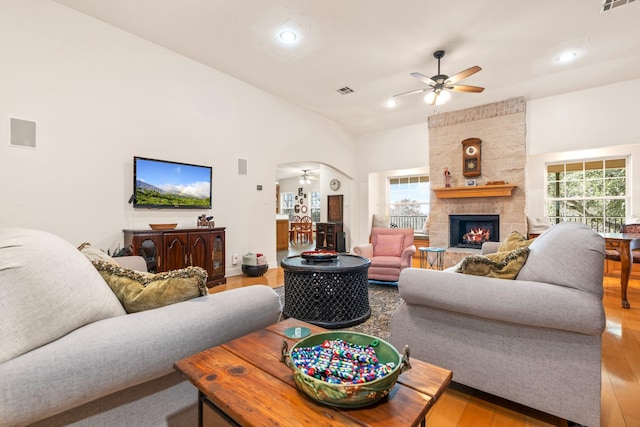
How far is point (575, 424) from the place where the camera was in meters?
1.40

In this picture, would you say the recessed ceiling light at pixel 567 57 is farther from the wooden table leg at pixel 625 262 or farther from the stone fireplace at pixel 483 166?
the wooden table leg at pixel 625 262

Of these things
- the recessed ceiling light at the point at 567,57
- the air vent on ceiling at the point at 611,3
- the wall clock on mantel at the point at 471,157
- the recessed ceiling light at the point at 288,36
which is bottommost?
the wall clock on mantel at the point at 471,157

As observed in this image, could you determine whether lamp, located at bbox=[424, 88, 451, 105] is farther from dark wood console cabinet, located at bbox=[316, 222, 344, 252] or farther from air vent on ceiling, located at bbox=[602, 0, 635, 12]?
dark wood console cabinet, located at bbox=[316, 222, 344, 252]

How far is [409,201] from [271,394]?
7.54 m

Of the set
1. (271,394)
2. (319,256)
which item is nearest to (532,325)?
(271,394)

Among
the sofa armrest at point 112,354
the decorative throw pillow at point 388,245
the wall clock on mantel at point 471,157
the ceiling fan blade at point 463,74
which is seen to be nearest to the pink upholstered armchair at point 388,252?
the decorative throw pillow at point 388,245

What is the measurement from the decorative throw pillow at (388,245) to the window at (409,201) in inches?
138

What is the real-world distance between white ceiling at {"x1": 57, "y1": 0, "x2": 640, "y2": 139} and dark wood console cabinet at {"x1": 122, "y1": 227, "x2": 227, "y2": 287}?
245cm

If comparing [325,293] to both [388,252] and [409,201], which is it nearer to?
[388,252]

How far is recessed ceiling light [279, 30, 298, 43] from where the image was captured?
3.49 meters

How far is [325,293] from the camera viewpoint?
254cm

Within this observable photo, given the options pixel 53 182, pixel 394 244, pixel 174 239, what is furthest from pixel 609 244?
pixel 53 182

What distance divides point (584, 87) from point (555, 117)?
0.56m

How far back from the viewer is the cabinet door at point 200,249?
12.5 ft
